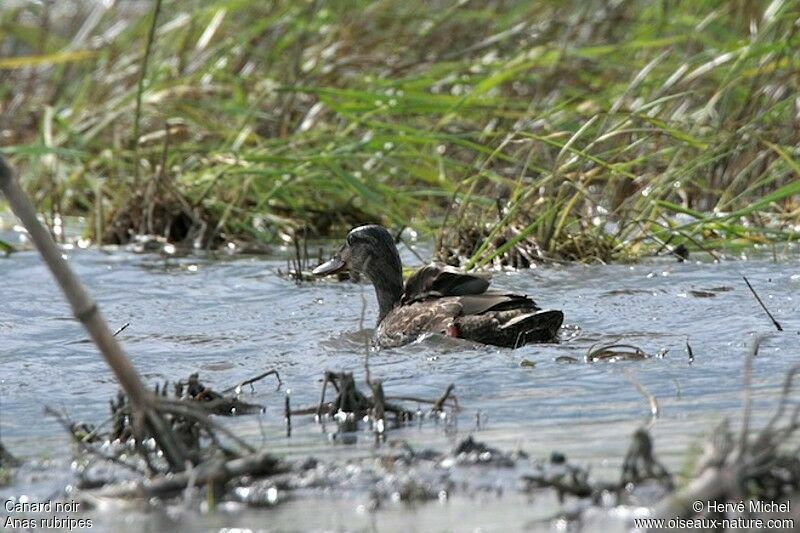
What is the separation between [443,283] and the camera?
699 centimetres

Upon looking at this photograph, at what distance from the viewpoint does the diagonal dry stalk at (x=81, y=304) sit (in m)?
3.49

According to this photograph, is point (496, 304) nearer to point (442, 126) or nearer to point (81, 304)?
point (81, 304)

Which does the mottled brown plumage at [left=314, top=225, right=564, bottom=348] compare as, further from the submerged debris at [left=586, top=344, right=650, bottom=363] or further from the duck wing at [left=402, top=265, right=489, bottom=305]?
the submerged debris at [left=586, top=344, right=650, bottom=363]

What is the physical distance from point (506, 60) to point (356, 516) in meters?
7.52

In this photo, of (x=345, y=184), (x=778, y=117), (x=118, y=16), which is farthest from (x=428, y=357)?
(x=118, y=16)

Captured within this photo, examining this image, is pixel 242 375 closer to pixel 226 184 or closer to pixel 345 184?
pixel 345 184

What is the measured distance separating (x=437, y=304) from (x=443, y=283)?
247 millimetres

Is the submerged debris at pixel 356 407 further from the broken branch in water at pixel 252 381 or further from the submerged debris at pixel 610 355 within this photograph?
the submerged debris at pixel 610 355

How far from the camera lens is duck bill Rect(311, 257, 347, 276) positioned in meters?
7.95

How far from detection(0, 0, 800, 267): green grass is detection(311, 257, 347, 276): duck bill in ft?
2.00

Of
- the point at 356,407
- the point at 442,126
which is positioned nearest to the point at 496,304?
the point at 356,407

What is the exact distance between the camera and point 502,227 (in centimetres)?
842
